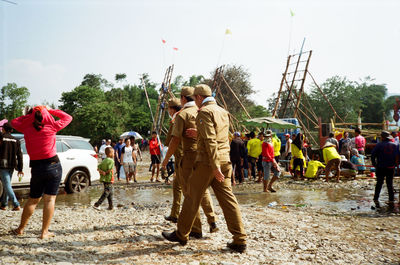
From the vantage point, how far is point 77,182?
32.3ft

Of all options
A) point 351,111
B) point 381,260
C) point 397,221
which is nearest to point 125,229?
point 381,260

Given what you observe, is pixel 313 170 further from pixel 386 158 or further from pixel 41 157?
pixel 41 157

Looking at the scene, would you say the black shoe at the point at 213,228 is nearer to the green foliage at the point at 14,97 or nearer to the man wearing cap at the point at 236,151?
the man wearing cap at the point at 236,151

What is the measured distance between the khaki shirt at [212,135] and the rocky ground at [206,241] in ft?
4.03

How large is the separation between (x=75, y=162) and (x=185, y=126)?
6.45 metres

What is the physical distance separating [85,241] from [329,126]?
17941 millimetres

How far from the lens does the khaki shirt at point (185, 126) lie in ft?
14.1

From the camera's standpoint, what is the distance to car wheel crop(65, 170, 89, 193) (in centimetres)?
964

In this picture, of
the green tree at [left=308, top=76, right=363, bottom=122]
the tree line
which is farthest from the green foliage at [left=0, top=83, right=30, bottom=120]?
the green tree at [left=308, top=76, right=363, bottom=122]

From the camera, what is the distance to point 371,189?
1038 cm

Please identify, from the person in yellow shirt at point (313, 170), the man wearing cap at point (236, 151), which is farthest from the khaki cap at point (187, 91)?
the person in yellow shirt at point (313, 170)

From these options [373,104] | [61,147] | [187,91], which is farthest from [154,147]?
[373,104]

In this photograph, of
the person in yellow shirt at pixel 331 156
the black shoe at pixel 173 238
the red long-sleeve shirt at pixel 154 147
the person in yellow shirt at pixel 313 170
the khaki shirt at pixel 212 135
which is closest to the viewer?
the khaki shirt at pixel 212 135

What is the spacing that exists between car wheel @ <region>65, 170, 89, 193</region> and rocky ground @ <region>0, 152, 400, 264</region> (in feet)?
10.5
